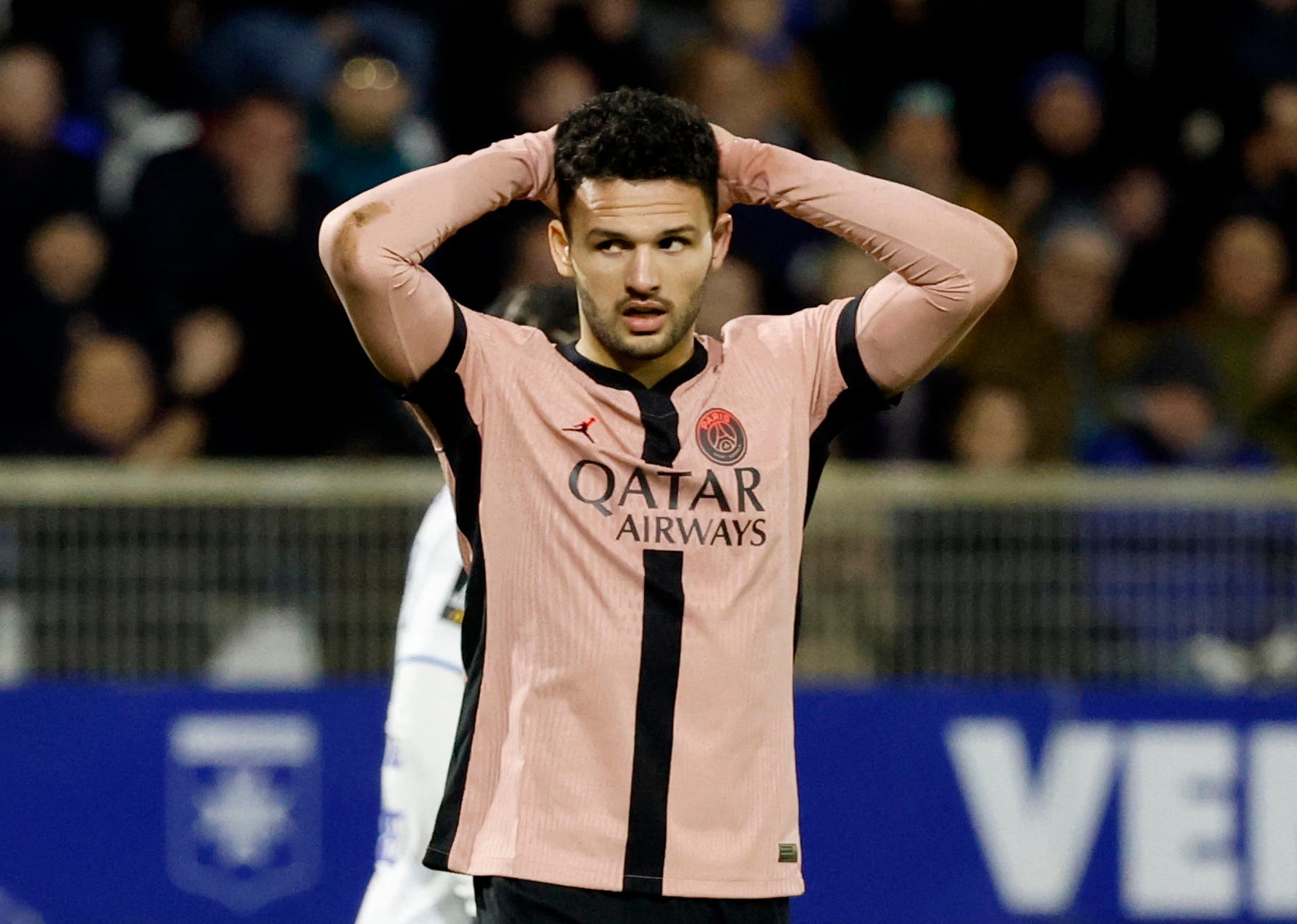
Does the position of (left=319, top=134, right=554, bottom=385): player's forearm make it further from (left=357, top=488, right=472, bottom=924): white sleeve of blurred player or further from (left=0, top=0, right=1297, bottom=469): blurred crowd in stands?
(left=0, top=0, right=1297, bottom=469): blurred crowd in stands

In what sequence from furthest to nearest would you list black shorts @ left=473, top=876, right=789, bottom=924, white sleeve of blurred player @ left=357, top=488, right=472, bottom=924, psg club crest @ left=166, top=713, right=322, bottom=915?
psg club crest @ left=166, top=713, right=322, bottom=915 < white sleeve of blurred player @ left=357, top=488, right=472, bottom=924 < black shorts @ left=473, top=876, right=789, bottom=924

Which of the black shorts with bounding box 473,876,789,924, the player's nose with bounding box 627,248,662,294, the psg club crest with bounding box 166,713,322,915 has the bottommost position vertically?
the psg club crest with bounding box 166,713,322,915

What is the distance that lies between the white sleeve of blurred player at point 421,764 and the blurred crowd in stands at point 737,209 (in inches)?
129

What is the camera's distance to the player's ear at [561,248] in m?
3.15

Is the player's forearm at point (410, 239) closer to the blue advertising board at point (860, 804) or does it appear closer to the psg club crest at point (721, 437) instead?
the psg club crest at point (721, 437)

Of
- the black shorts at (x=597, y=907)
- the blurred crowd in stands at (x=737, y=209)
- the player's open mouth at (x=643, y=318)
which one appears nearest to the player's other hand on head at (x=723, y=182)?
the player's open mouth at (x=643, y=318)

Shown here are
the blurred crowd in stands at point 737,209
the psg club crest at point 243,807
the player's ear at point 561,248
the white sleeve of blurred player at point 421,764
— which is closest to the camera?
the player's ear at point 561,248

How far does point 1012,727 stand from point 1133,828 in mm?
506

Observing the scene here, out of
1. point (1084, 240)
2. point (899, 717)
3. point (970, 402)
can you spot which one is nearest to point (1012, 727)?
point (899, 717)

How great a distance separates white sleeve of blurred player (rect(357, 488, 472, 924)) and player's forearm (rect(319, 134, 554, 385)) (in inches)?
29.7

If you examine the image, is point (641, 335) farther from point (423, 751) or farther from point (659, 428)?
point (423, 751)

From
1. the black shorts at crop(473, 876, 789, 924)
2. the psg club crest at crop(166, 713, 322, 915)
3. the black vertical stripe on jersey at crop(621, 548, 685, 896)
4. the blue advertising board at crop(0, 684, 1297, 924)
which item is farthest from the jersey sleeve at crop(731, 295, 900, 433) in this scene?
the psg club crest at crop(166, 713, 322, 915)

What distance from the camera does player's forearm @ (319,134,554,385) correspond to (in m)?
3.03

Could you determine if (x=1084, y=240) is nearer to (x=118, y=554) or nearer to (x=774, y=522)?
(x=118, y=554)
